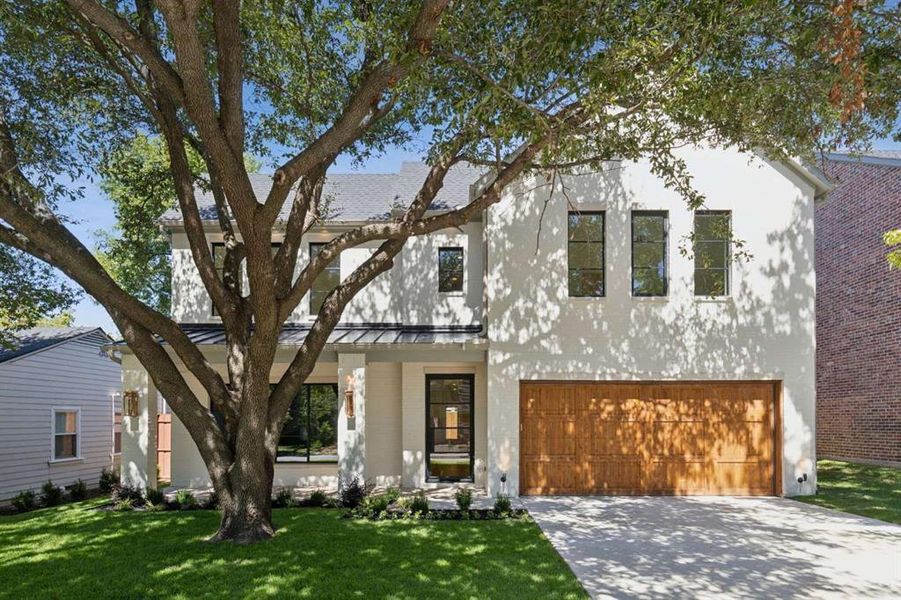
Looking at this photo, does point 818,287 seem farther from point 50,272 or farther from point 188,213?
point 50,272

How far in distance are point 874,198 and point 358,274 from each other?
14369mm

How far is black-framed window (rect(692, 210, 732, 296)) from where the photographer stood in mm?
11484

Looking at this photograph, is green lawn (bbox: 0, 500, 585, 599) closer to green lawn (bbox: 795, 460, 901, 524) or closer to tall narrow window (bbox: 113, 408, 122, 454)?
green lawn (bbox: 795, 460, 901, 524)

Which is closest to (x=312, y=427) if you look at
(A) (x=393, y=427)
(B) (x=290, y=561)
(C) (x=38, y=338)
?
(A) (x=393, y=427)

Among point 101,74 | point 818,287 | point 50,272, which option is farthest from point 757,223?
point 50,272

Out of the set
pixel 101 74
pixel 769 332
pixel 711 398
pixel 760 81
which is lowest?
pixel 711 398

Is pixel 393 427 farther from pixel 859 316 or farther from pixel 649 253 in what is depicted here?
pixel 859 316

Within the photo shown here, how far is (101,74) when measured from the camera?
32.1 feet

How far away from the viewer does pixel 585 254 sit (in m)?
11.7

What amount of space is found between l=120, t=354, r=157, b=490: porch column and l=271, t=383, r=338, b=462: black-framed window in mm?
2702

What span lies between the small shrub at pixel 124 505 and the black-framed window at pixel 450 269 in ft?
23.8

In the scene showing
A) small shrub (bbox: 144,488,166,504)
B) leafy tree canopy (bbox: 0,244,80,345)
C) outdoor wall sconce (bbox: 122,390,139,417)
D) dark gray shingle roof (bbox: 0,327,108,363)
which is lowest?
small shrub (bbox: 144,488,166,504)

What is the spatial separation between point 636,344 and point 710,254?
242 centimetres

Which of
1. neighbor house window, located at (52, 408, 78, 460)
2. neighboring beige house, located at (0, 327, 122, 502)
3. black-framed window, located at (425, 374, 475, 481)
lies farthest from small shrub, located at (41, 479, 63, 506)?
black-framed window, located at (425, 374, 475, 481)
